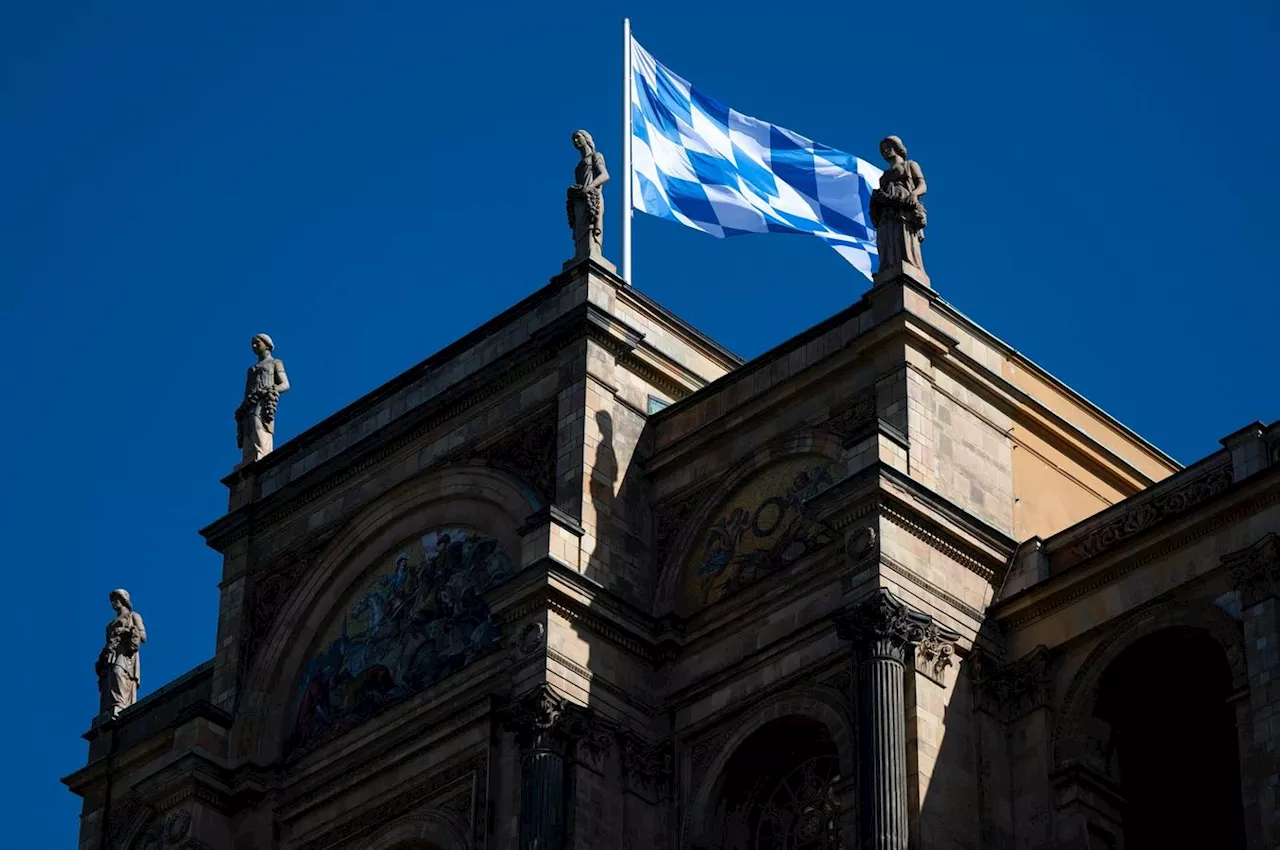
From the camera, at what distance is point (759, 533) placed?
Answer: 1928 inches

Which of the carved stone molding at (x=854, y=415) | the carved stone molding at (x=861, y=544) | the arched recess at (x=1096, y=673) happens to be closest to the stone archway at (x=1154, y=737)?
the arched recess at (x=1096, y=673)

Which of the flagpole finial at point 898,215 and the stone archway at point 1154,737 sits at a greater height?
the flagpole finial at point 898,215

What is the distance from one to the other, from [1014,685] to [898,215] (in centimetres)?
705

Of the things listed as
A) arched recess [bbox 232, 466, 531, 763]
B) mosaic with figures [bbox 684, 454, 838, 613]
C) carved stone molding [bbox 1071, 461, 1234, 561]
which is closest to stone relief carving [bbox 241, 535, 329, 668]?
arched recess [bbox 232, 466, 531, 763]

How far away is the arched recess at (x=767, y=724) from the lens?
4569 cm

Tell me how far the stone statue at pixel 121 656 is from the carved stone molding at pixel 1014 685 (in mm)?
16175

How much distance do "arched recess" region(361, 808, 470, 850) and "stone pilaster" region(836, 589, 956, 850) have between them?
6721 mm

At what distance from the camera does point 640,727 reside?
48406 millimetres

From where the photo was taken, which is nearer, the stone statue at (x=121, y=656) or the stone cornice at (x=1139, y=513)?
the stone cornice at (x=1139, y=513)

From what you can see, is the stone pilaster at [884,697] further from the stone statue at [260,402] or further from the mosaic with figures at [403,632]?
the stone statue at [260,402]

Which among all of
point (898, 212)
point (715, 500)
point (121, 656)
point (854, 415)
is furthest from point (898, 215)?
point (121, 656)

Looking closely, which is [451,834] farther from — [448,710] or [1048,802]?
[1048,802]

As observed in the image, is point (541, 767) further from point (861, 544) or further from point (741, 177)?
point (741, 177)

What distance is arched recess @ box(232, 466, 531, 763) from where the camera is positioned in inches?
2058
